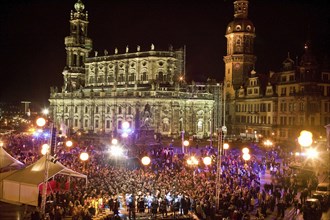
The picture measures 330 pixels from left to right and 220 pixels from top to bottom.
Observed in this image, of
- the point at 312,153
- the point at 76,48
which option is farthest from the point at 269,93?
the point at 76,48

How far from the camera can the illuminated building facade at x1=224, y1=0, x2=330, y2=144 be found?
166 feet

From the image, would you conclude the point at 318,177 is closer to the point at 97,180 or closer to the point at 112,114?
the point at 97,180

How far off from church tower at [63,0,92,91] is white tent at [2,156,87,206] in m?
67.4

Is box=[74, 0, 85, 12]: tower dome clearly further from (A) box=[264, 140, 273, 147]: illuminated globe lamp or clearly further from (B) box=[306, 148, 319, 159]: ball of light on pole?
(B) box=[306, 148, 319, 159]: ball of light on pole

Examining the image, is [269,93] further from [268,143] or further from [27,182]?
[27,182]

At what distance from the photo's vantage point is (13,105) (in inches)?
7721

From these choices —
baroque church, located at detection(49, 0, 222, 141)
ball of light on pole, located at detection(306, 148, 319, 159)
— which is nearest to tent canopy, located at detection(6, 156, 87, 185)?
ball of light on pole, located at detection(306, 148, 319, 159)

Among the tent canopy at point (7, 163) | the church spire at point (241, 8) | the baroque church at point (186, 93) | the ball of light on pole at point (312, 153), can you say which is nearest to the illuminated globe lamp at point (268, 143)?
the baroque church at point (186, 93)

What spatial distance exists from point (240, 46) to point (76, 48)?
38240mm

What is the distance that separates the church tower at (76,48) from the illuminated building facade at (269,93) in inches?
1389

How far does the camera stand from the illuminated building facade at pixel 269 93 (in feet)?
166

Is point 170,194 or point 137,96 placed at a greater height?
point 137,96

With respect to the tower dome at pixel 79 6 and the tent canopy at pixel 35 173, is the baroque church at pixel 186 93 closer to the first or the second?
the tower dome at pixel 79 6

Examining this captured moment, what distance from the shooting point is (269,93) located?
5800cm
